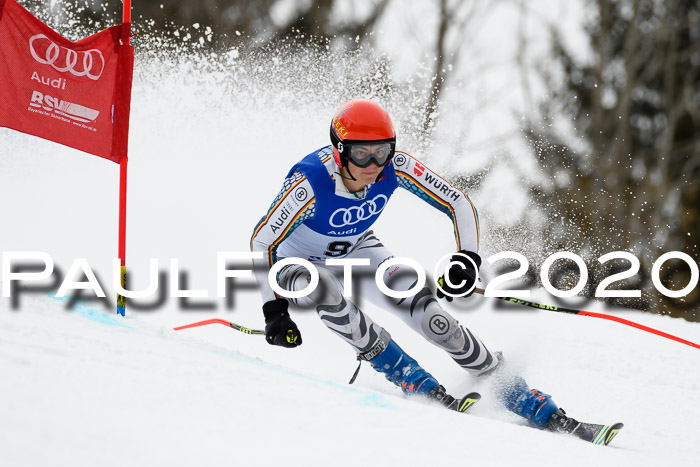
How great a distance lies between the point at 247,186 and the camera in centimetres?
839

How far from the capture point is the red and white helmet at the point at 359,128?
356 centimetres

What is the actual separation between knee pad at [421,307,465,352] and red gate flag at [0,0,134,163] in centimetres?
195

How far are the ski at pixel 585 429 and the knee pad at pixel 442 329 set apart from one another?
0.56m

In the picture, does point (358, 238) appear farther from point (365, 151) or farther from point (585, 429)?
point (585, 429)

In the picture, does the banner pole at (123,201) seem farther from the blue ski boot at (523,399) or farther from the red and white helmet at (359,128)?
the blue ski boot at (523,399)

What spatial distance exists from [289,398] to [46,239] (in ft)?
20.0

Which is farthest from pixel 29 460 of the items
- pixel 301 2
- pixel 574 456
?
pixel 301 2

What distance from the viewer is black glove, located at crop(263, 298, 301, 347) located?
128 inches

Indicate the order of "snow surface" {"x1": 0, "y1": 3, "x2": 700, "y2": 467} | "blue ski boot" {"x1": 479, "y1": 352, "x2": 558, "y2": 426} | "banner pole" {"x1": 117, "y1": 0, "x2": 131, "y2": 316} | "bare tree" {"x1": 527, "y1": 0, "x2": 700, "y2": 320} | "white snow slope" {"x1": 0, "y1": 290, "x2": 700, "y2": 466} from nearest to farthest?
"white snow slope" {"x1": 0, "y1": 290, "x2": 700, "y2": 466} → "snow surface" {"x1": 0, "y1": 3, "x2": 700, "y2": 467} → "blue ski boot" {"x1": 479, "y1": 352, "x2": 558, "y2": 426} → "banner pole" {"x1": 117, "y1": 0, "x2": 131, "y2": 316} → "bare tree" {"x1": 527, "y1": 0, "x2": 700, "y2": 320}

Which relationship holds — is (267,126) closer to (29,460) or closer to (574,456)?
(574,456)

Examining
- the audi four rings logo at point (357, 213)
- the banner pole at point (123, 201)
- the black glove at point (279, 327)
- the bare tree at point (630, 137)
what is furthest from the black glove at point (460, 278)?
the bare tree at point (630, 137)

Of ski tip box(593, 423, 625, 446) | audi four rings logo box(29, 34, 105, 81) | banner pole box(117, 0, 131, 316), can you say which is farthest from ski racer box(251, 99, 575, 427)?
audi four rings logo box(29, 34, 105, 81)

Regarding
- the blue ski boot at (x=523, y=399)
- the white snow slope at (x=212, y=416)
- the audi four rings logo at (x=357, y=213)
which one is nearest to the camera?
the white snow slope at (x=212, y=416)

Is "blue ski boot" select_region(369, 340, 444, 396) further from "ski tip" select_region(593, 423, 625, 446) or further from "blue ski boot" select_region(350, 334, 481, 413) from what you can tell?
"ski tip" select_region(593, 423, 625, 446)
